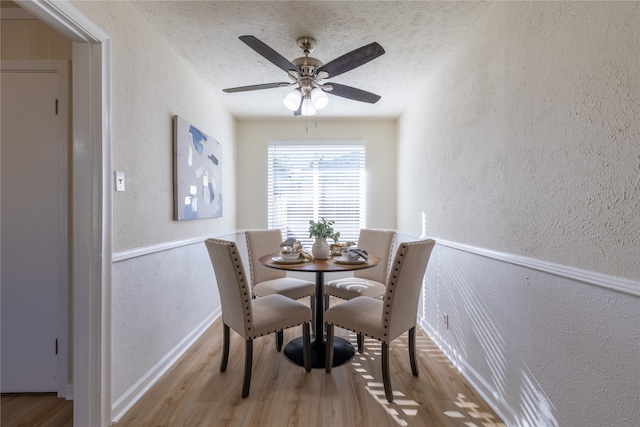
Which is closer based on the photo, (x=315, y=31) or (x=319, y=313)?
(x=315, y=31)

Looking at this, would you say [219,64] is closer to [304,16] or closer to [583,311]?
[304,16]

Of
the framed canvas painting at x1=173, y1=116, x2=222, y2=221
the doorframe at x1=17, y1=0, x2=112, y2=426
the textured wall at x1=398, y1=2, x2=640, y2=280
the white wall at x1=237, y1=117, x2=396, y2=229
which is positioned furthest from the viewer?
the white wall at x1=237, y1=117, x2=396, y2=229

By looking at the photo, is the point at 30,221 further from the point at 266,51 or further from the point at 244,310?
the point at 266,51

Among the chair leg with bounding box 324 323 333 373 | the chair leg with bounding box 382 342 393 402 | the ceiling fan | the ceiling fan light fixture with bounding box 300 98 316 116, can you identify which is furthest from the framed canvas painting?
the chair leg with bounding box 382 342 393 402

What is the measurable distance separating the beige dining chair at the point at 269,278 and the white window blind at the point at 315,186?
1.02 meters

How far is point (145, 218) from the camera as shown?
2008mm

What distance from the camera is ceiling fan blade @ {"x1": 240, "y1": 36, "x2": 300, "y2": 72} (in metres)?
1.65

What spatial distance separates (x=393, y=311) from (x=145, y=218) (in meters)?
1.81

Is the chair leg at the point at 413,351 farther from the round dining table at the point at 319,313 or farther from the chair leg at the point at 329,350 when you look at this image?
the chair leg at the point at 329,350

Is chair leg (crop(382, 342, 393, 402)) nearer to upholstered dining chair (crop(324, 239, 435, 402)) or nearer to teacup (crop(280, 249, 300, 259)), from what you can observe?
upholstered dining chair (crop(324, 239, 435, 402))

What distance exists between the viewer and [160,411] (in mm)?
1769

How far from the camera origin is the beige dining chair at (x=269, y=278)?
265 centimetres

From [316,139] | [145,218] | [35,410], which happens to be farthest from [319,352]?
[316,139]

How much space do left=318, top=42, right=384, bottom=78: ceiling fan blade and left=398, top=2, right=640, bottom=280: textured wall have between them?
77cm
